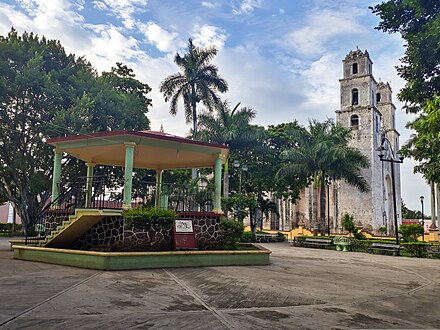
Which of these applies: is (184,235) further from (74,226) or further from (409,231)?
(409,231)

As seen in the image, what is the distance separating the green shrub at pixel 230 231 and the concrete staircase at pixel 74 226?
139 inches

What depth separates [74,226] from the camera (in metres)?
11.2

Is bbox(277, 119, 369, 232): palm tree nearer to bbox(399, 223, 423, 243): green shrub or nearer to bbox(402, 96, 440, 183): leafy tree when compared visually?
bbox(399, 223, 423, 243): green shrub

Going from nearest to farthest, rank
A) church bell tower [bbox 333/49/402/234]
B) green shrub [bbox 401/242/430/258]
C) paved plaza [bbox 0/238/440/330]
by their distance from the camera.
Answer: paved plaza [bbox 0/238/440/330]
green shrub [bbox 401/242/430/258]
church bell tower [bbox 333/49/402/234]

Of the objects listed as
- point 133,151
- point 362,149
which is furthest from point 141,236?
point 362,149

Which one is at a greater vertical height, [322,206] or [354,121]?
[354,121]

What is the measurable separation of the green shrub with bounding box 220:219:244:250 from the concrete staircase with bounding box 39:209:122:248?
352 centimetres

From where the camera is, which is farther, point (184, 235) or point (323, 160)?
point (323, 160)

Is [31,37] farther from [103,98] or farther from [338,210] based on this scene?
[338,210]

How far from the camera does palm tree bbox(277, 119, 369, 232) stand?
27.0 meters

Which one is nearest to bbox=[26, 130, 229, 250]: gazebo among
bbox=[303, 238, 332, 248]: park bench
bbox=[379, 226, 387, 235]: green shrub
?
bbox=[303, 238, 332, 248]: park bench

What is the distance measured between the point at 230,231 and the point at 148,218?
299 centimetres

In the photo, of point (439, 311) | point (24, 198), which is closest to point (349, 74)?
point (24, 198)

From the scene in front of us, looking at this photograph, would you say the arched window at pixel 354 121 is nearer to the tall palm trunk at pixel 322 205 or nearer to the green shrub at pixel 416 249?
the tall palm trunk at pixel 322 205
